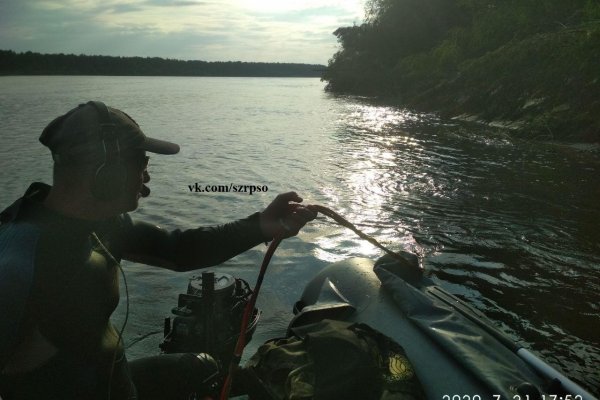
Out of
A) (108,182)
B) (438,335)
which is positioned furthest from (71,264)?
(438,335)

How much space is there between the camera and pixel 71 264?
2.22 meters

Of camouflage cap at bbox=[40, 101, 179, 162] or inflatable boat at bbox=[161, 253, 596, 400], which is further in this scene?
inflatable boat at bbox=[161, 253, 596, 400]

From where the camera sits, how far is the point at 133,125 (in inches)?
100

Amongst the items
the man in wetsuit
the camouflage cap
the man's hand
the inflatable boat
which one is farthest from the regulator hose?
the camouflage cap

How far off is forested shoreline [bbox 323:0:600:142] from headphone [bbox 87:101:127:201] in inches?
739

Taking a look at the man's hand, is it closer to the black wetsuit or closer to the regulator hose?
the regulator hose

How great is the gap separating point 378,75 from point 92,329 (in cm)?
5666

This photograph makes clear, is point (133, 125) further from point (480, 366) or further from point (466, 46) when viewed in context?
point (466, 46)

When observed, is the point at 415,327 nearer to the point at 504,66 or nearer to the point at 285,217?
the point at 285,217

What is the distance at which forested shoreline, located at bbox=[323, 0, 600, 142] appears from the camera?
20562mm

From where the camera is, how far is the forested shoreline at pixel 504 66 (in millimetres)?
20562

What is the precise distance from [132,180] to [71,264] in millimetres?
534

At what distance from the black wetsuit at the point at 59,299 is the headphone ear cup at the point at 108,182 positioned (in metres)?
0.16

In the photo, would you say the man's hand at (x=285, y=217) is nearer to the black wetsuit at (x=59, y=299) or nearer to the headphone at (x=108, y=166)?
the black wetsuit at (x=59, y=299)
